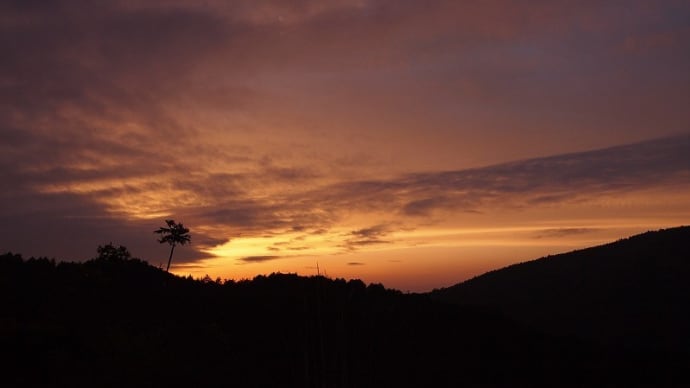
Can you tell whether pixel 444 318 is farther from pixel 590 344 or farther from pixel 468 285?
pixel 468 285

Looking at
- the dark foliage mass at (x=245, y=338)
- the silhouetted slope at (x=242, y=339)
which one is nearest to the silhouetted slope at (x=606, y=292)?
the dark foliage mass at (x=245, y=338)

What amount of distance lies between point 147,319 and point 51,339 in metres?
6.19

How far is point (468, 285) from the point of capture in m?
97.1

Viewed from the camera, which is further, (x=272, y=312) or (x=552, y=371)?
(x=272, y=312)

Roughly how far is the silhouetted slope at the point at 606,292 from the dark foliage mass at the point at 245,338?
61.8 feet

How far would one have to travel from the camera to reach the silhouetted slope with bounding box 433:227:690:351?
2507 inches

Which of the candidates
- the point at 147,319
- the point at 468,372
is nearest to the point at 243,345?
the point at 147,319

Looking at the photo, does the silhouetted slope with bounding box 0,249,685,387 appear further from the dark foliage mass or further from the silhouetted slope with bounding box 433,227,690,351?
the silhouetted slope with bounding box 433,227,690,351

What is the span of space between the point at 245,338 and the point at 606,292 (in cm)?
7097

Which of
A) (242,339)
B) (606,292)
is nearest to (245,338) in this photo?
(242,339)

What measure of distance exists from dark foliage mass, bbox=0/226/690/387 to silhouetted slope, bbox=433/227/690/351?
18.8 m

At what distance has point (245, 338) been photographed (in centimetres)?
2536

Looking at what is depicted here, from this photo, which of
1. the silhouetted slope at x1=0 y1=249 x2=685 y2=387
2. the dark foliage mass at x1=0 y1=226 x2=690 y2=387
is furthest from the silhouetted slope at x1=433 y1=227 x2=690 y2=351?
the silhouetted slope at x1=0 y1=249 x2=685 y2=387

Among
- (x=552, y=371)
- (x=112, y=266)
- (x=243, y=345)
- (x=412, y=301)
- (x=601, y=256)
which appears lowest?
(x=552, y=371)
